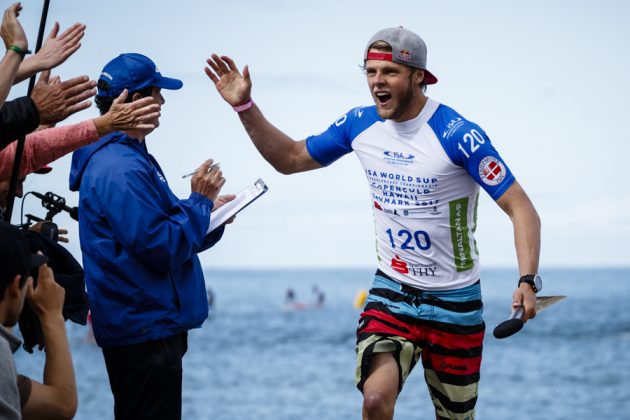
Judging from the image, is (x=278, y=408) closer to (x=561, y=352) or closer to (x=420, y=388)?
(x=420, y=388)

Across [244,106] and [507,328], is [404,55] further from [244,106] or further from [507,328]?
[507,328]

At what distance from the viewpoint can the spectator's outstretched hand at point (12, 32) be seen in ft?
16.0

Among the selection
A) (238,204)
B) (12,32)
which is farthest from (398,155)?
(12,32)

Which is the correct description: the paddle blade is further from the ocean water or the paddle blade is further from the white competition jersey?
the ocean water

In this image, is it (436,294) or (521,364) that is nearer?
(436,294)

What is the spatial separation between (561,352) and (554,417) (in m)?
22.3

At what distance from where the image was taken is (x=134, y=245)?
4.97m

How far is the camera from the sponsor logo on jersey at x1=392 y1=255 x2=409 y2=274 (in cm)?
593

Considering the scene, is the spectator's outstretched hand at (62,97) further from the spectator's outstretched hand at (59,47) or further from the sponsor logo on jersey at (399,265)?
the sponsor logo on jersey at (399,265)

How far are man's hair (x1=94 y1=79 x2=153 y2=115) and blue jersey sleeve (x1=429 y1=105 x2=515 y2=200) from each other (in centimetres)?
172

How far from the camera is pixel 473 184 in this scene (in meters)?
5.88

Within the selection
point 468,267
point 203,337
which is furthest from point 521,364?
point 468,267

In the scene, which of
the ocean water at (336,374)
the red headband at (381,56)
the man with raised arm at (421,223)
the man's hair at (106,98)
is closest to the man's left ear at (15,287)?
the man's hair at (106,98)

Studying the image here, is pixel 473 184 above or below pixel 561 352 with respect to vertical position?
above
